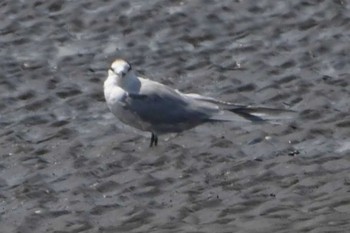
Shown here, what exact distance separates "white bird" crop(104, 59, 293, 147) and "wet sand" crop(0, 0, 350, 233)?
0.81 feet

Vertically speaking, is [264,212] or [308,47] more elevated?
[264,212]

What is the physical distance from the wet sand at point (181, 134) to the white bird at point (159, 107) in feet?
0.81

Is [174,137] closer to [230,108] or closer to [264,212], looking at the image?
[230,108]

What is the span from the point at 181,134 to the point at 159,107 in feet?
1.99

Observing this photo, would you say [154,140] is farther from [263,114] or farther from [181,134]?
[263,114]

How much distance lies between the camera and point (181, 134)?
540 inches

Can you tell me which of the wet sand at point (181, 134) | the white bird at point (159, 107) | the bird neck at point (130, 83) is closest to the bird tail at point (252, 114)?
the white bird at point (159, 107)

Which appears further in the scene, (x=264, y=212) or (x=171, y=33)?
(x=171, y=33)

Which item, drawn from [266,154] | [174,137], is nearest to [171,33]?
[174,137]

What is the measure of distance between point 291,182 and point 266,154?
2.57ft

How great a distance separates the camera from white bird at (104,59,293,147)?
13.2m

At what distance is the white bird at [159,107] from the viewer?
13.2 metres

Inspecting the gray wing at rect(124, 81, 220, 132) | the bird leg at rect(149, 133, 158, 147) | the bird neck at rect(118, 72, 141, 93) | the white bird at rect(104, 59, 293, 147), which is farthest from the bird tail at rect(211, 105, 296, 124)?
the bird neck at rect(118, 72, 141, 93)

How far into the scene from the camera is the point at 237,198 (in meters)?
11.8
